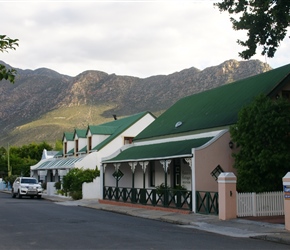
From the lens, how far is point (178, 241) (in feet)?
45.5

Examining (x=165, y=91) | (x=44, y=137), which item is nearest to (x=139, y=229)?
(x=44, y=137)

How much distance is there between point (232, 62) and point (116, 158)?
106 m

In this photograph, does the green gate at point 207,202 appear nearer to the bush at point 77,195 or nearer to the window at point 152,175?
the window at point 152,175

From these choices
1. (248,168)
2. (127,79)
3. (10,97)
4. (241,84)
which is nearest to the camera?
(248,168)

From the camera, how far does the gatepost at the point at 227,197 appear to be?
776 inches

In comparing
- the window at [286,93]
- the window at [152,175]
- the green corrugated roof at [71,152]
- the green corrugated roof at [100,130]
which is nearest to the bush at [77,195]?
the green corrugated roof at [100,130]

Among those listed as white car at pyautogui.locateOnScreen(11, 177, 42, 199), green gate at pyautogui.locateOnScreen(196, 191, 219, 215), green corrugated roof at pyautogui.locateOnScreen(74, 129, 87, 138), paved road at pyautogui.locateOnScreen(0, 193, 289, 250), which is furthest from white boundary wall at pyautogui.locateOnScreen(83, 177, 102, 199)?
paved road at pyautogui.locateOnScreen(0, 193, 289, 250)

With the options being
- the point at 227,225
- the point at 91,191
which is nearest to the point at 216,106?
the point at 227,225

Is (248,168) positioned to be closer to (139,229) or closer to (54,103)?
(139,229)

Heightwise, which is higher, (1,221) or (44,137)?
(44,137)

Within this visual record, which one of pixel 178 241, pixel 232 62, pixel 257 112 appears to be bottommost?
pixel 178 241

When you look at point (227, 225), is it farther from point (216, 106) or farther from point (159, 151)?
point (216, 106)

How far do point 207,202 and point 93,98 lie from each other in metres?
112

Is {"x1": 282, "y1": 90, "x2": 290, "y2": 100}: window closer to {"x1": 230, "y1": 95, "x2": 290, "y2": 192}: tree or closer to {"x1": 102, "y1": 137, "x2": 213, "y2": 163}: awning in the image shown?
{"x1": 230, "y1": 95, "x2": 290, "y2": 192}: tree
